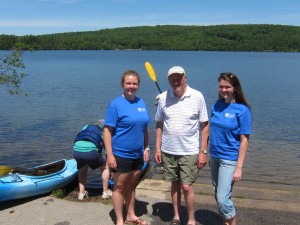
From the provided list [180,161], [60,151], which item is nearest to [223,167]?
[180,161]

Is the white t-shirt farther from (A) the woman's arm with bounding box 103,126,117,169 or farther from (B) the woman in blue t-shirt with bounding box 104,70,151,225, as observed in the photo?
(A) the woman's arm with bounding box 103,126,117,169

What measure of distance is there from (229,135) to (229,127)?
92 mm

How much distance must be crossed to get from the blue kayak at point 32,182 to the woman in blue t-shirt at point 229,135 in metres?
2.86

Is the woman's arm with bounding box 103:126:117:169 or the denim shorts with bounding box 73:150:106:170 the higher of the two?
the woman's arm with bounding box 103:126:117:169

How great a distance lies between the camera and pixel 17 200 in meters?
5.61

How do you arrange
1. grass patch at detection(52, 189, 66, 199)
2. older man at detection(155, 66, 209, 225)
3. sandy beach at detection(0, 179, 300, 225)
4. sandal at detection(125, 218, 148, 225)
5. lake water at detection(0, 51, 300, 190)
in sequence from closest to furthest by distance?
older man at detection(155, 66, 209, 225) → sandal at detection(125, 218, 148, 225) → sandy beach at detection(0, 179, 300, 225) → grass patch at detection(52, 189, 66, 199) → lake water at detection(0, 51, 300, 190)

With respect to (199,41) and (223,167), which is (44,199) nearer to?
(223,167)

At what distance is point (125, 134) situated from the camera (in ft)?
13.8

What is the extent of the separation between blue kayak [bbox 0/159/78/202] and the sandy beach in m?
0.15

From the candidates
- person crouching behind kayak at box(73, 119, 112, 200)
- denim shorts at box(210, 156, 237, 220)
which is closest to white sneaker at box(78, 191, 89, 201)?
person crouching behind kayak at box(73, 119, 112, 200)

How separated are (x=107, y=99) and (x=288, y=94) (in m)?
13.3

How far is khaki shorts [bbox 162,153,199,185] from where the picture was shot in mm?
4352

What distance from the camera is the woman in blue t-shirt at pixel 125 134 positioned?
4168 mm

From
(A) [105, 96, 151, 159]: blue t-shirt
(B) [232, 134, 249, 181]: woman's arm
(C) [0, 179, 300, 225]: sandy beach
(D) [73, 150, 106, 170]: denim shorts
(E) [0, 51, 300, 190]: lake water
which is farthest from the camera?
(E) [0, 51, 300, 190]: lake water
